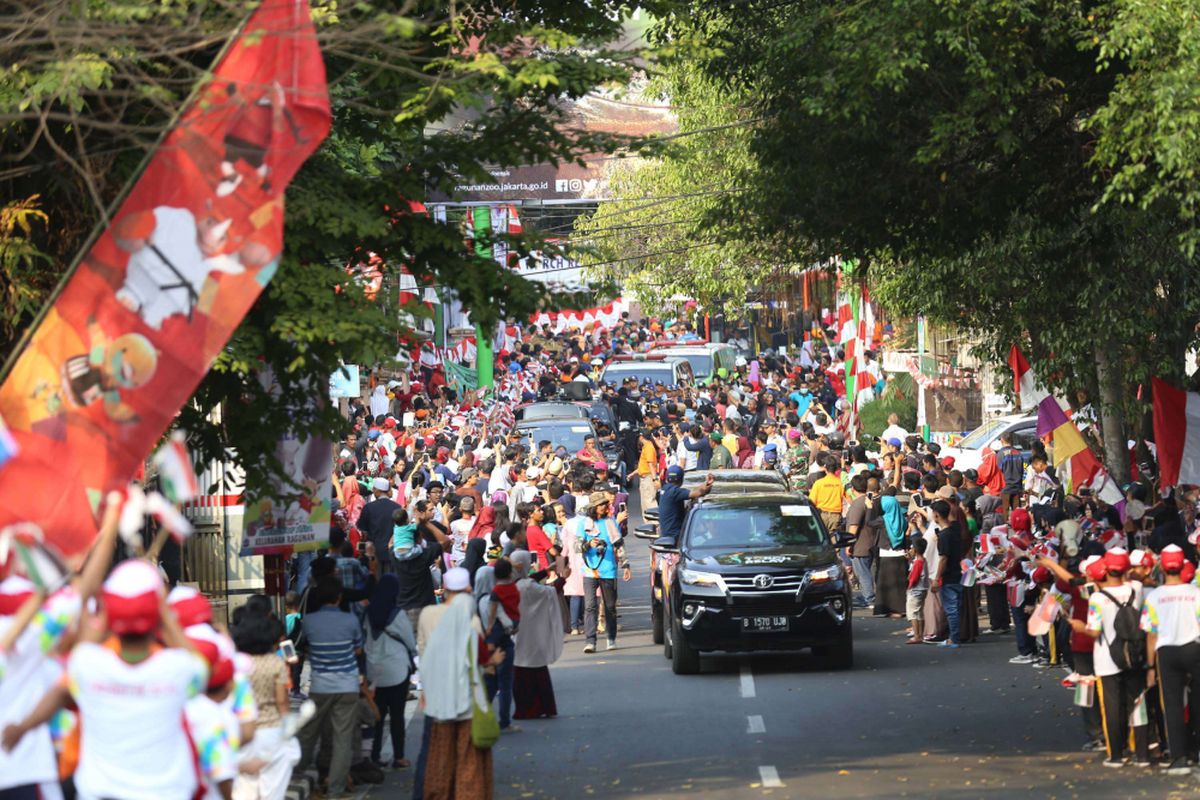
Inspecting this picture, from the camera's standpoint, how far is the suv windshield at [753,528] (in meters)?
20.1

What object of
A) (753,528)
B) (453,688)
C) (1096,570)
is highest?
(753,528)

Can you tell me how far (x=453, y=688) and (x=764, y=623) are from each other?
7.04 metres

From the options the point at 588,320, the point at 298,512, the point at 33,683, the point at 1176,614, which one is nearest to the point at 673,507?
the point at 298,512

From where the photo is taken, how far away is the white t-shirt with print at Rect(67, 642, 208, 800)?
7.45 m

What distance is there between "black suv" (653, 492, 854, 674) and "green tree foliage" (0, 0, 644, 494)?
6.40 meters

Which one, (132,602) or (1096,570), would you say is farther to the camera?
(1096,570)

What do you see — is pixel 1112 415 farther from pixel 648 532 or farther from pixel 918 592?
pixel 648 532

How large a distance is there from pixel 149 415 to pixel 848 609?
1143 centimetres

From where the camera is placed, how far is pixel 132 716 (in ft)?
24.6

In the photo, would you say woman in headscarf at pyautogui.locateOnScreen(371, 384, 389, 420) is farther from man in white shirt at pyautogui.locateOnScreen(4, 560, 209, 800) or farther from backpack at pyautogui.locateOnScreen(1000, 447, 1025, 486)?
man in white shirt at pyautogui.locateOnScreen(4, 560, 209, 800)

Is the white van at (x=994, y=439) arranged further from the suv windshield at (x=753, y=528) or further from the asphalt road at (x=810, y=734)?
the suv windshield at (x=753, y=528)

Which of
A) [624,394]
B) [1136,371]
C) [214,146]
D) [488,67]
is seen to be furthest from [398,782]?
[624,394]

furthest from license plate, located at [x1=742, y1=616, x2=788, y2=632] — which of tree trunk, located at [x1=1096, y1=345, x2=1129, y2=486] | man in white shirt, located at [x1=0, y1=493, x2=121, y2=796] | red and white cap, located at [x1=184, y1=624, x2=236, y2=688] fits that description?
man in white shirt, located at [x1=0, y1=493, x2=121, y2=796]

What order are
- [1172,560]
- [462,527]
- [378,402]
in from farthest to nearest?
1. [378,402]
2. [462,527]
3. [1172,560]
